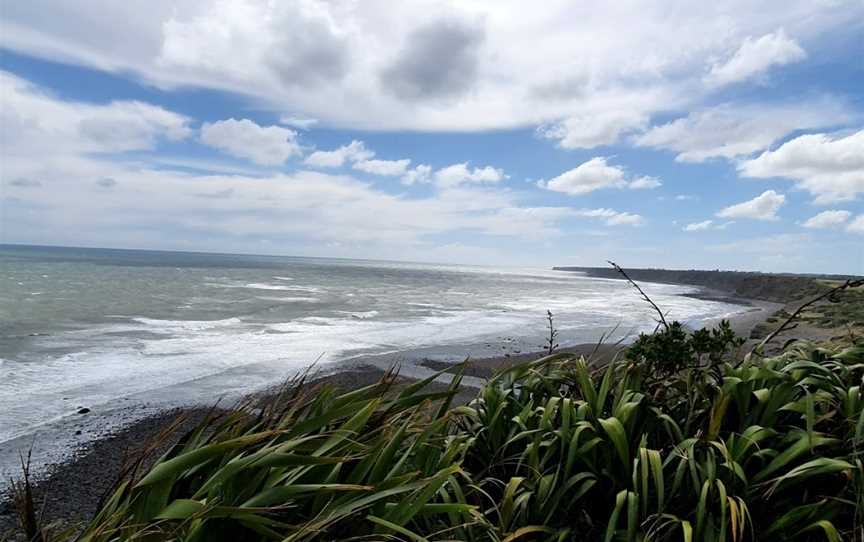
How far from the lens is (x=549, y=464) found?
297cm

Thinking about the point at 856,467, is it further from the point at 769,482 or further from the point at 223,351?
the point at 223,351

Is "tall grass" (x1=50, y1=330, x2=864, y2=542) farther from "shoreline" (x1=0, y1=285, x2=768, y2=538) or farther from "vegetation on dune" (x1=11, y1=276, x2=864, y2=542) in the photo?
"shoreline" (x1=0, y1=285, x2=768, y2=538)

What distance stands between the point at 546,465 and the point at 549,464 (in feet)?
0.05

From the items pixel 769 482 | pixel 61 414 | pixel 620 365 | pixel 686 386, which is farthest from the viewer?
pixel 61 414

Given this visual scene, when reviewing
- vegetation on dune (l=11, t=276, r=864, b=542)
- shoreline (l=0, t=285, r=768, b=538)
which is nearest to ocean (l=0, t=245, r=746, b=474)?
vegetation on dune (l=11, t=276, r=864, b=542)

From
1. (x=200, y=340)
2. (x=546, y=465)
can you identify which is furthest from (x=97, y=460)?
(x=200, y=340)

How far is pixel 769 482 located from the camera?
2.49m

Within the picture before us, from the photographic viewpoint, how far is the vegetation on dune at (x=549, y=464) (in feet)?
6.30

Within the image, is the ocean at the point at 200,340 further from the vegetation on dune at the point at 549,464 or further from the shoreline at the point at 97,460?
the shoreline at the point at 97,460

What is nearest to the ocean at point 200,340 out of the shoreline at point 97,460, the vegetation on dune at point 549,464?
Result: the vegetation on dune at point 549,464

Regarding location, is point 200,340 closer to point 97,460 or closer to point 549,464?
point 97,460

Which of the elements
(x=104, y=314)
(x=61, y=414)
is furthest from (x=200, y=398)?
(x=104, y=314)

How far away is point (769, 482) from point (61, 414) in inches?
475

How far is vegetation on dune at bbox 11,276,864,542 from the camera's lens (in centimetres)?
192
